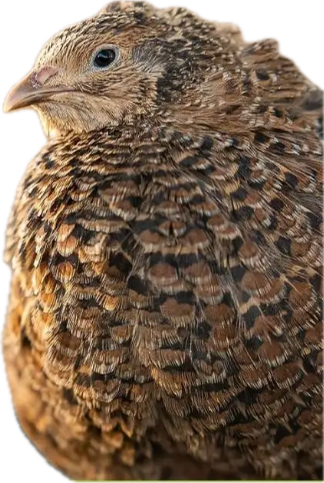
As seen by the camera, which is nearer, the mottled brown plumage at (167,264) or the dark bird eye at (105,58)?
the mottled brown plumage at (167,264)

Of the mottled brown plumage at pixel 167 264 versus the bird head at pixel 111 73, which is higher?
the bird head at pixel 111 73

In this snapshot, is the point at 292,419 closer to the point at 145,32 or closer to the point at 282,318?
the point at 282,318

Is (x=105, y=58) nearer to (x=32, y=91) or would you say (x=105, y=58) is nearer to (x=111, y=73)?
(x=111, y=73)

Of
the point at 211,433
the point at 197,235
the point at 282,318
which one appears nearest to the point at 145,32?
the point at 197,235

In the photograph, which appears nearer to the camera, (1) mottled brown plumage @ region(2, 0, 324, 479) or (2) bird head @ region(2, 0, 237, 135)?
(1) mottled brown plumage @ region(2, 0, 324, 479)

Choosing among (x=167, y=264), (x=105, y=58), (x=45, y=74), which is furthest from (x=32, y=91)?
(x=167, y=264)

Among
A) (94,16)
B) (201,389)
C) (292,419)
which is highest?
(94,16)
